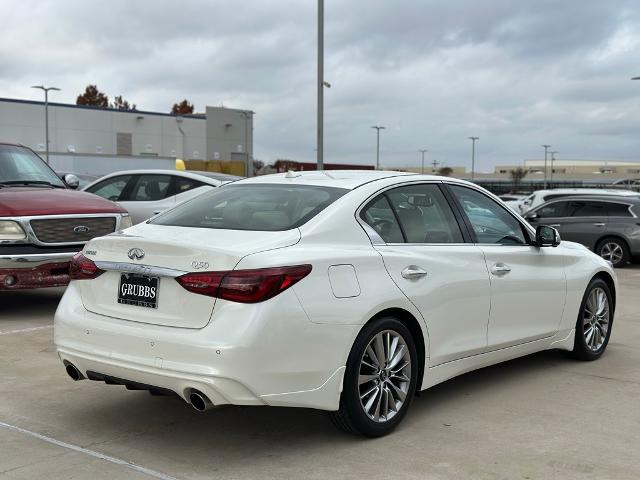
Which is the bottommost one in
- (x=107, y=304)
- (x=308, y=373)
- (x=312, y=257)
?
(x=308, y=373)

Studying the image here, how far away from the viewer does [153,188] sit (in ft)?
37.6

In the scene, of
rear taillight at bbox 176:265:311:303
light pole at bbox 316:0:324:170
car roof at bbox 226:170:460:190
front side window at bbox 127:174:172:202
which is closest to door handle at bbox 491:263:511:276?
car roof at bbox 226:170:460:190

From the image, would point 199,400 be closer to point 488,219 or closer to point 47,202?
point 488,219

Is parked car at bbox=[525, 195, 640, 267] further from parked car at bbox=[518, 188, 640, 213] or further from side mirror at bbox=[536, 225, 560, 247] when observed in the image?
side mirror at bbox=[536, 225, 560, 247]

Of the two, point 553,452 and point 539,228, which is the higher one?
point 539,228

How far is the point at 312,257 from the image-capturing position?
430 cm

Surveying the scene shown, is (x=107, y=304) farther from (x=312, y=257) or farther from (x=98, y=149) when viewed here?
(x=98, y=149)

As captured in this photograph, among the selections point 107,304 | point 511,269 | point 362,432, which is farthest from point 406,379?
point 107,304

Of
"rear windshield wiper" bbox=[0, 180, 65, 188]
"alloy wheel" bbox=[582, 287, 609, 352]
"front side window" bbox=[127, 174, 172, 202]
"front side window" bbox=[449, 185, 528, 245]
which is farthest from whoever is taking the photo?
"front side window" bbox=[127, 174, 172, 202]

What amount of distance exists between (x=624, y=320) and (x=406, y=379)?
5.23 metres

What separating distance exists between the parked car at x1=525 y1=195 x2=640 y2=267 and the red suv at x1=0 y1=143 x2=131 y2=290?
438 inches

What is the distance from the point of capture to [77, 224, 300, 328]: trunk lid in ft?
13.7

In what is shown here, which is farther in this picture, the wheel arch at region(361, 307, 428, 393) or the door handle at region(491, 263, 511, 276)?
the door handle at region(491, 263, 511, 276)

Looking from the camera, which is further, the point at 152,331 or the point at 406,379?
the point at 406,379
